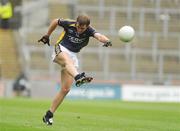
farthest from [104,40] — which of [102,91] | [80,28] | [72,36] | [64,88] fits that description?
[102,91]

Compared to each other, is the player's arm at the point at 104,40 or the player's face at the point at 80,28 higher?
the player's face at the point at 80,28

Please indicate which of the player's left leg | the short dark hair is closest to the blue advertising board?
the player's left leg

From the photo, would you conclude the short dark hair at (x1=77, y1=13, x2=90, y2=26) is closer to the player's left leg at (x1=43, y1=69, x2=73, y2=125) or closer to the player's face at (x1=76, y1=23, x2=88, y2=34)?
the player's face at (x1=76, y1=23, x2=88, y2=34)

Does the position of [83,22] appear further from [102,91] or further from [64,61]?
[102,91]

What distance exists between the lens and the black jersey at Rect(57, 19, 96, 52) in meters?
12.5

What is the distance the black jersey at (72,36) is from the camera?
12.5m

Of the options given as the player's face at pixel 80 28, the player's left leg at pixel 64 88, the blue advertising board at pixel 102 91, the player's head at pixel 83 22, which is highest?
the player's head at pixel 83 22

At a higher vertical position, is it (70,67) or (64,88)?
(70,67)

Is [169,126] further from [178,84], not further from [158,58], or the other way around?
[158,58]

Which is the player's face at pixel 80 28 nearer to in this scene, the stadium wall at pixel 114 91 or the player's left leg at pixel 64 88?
the player's left leg at pixel 64 88

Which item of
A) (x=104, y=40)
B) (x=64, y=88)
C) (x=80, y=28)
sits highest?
(x=80, y=28)

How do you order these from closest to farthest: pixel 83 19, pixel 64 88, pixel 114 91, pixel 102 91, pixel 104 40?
pixel 83 19 < pixel 104 40 < pixel 64 88 < pixel 114 91 < pixel 102 91

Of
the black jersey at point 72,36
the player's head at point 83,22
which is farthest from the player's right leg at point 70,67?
the player's head at point 83,22

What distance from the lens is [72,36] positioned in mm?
12602
